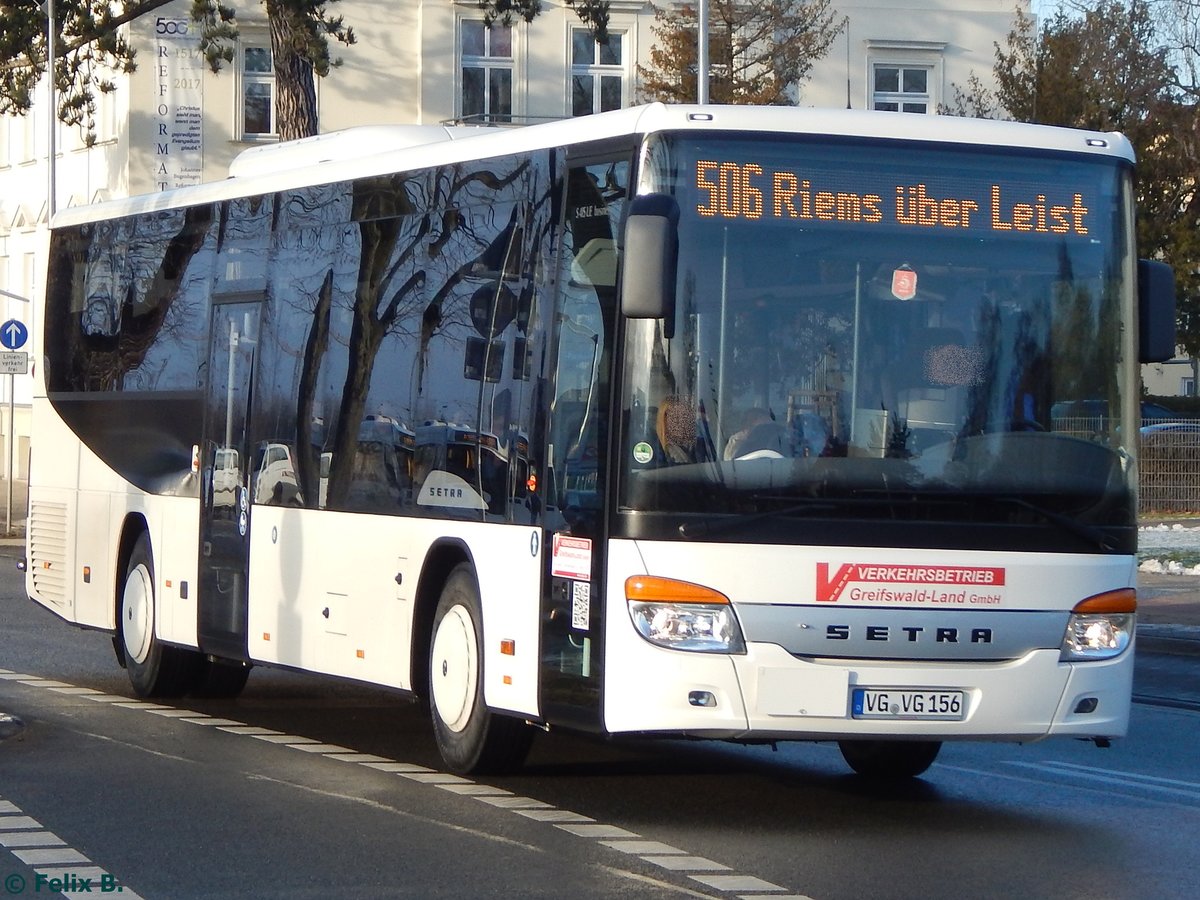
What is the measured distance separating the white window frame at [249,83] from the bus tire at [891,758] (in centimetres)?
3671

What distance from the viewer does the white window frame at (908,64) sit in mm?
49188

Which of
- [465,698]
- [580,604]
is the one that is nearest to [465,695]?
[465,698]

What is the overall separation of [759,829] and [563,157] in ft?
10.0

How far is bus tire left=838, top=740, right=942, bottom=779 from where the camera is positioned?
36.1 feet

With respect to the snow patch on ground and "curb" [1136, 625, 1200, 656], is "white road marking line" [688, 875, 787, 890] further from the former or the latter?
the snow patch on ground

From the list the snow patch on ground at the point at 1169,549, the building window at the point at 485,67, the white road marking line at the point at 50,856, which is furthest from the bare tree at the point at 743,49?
the white road marking line at the point at 50,856

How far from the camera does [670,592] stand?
9125 millimetres

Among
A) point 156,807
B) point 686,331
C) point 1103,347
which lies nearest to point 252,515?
point 156,807

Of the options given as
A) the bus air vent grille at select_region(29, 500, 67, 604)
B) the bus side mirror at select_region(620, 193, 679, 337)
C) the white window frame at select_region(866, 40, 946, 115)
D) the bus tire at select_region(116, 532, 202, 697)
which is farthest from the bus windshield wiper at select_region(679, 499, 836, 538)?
the white window frame at select_region(866, 40, 946, 115)

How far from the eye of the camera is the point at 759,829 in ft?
30.6

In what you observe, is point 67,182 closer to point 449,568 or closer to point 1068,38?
point 1068,38

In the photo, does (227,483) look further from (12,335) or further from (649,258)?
(12,335)

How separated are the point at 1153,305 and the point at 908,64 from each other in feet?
133

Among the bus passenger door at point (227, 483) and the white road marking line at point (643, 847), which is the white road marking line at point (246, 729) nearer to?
the bus passenger door at point (227, 483)
